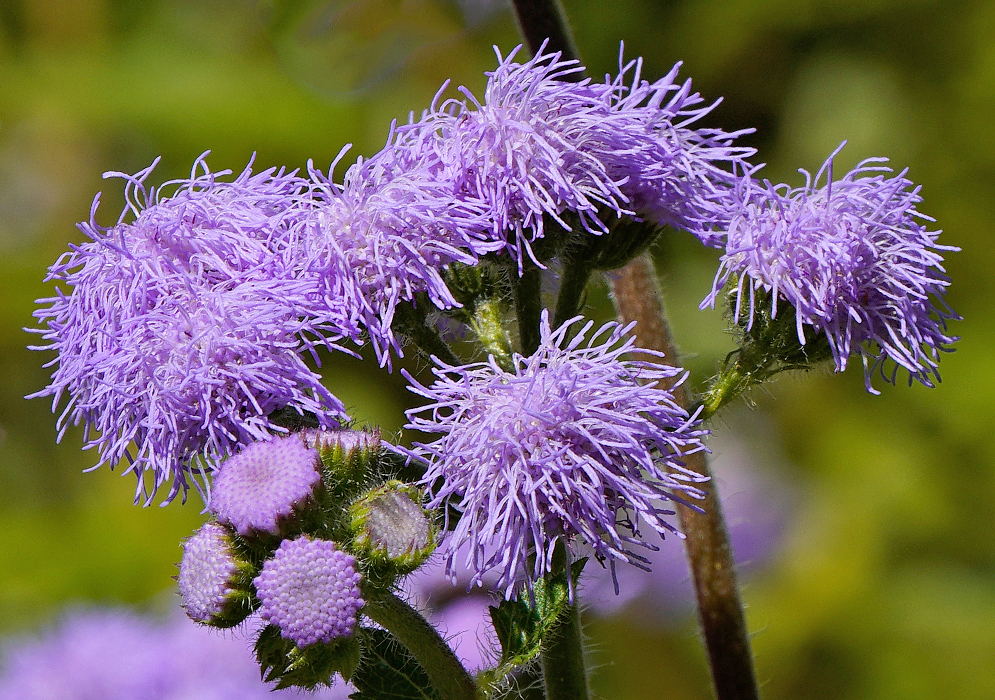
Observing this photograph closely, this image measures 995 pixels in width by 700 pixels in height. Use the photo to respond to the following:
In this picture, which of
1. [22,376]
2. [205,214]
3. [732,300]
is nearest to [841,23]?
[732,300]

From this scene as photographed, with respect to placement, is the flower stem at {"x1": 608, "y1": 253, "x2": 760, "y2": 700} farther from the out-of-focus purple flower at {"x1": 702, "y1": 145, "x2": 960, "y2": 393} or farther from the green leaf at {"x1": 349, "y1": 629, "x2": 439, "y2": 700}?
the green leaf at {"x1": 349, "y1": 629, "x2": 439, "y2": 700}

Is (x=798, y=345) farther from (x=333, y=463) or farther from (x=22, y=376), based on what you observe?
(x=22, y=376)

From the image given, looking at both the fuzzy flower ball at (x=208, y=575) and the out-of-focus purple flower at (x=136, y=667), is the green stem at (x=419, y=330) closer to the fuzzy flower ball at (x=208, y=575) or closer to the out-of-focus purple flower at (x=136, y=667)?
the fuzzy flower ball at (x=208, y=575)

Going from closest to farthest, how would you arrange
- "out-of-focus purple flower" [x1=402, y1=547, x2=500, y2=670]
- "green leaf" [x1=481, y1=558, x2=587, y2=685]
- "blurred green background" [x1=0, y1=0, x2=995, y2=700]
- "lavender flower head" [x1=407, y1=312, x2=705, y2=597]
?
"lavender flower head" [x1=407, y1=312, x2=705, y2=597] < "green leaf" [x1=481, y1=558, x2=587, y2=685] < "out-of-focus purple flower" [x1=402, y1=547, x2=500, y2=670] < "blurred green background" [x1=0, y1=0, x2=995, y2=700]

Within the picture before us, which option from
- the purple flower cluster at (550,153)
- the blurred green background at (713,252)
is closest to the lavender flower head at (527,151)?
the purple flower cluster at (550,153)

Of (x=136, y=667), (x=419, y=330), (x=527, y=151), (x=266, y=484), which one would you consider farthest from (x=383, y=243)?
(x=136, y=667)

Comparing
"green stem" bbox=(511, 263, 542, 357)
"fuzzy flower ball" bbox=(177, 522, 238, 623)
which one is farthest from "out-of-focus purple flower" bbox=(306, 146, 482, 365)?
"fuzzy flower ball" bbox=(177, 522, 238, 623)
